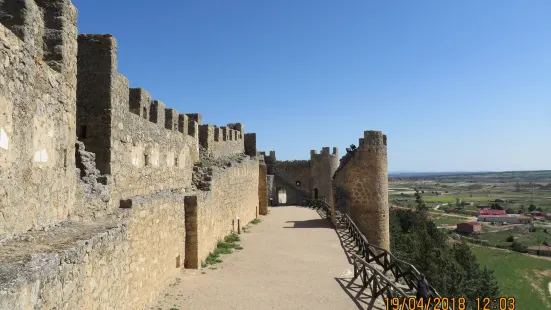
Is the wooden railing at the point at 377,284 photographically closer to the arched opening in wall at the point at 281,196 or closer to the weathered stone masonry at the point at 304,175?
the weathered stone masonry at the point at 304,175

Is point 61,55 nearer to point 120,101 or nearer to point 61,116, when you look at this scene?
point 61,116

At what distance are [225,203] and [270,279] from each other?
5.68m

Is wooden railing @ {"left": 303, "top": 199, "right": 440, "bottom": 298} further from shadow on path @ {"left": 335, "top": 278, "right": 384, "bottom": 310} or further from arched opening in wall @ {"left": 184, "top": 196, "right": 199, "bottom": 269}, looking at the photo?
arched opening in wall @ {"left": 184, "top": 196, "right": 199, "bottom": 269}

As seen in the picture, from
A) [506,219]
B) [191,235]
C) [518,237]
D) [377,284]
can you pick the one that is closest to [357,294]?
[377,284]

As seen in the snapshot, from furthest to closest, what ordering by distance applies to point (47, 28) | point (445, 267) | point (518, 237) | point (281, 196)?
point (518, 237) → point (281, 196) → point (445, 267) → point (47, 28)

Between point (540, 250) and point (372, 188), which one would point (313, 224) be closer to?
point (372, 188)

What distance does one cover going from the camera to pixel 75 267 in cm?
360

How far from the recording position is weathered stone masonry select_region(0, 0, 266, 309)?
3539 millimetres

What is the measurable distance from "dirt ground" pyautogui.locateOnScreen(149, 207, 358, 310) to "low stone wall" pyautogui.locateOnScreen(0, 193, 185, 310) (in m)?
1.66

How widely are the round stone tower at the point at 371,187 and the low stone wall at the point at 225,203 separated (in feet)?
17.5

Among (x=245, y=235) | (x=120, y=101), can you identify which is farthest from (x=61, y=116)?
(x=245, y=235)

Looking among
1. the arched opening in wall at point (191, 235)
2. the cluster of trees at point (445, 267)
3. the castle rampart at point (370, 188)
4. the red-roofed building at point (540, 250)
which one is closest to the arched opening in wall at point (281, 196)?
the cluster of trees at point (445, 267)

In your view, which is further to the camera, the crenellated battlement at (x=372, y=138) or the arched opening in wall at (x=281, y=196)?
the arched opening in wall at (x=281, y=196)

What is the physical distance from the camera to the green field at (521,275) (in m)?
34.9
